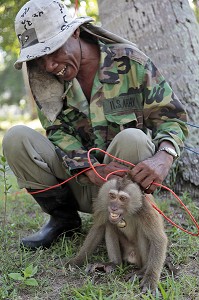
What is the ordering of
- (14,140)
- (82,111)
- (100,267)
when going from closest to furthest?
(100,267) → (14,140) → (82,111)

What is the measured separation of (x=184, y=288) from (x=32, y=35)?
189 centimetres

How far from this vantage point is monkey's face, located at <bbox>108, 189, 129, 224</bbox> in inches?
114

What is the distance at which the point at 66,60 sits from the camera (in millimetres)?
3121

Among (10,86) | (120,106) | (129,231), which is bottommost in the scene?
(129,231)

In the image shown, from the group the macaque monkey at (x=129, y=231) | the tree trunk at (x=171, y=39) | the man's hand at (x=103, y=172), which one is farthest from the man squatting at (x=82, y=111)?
the tree trunk at (x=171, y=39)

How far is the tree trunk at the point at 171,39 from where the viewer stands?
4531 millimetres

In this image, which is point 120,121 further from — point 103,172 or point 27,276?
point 27,276

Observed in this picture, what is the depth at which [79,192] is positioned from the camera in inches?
143

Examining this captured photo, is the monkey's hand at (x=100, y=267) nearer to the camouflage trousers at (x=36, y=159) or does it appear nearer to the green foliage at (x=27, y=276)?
the green foliage at (x=27, y=276)

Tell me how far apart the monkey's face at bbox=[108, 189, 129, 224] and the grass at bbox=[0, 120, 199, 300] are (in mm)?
376

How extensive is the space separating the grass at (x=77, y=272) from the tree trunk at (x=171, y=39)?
1.05 m

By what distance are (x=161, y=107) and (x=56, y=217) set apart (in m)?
1.21

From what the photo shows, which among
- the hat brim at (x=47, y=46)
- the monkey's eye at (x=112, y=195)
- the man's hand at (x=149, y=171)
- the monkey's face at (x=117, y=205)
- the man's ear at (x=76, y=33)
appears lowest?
the monkey's face at (x=117, y=205)

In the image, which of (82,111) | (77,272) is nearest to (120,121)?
Answer: (82,111)
